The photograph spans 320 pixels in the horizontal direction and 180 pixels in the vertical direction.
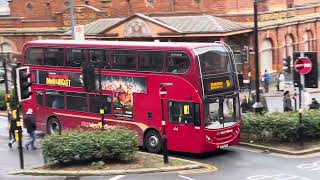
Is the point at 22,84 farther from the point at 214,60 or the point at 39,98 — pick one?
the point at 39,98

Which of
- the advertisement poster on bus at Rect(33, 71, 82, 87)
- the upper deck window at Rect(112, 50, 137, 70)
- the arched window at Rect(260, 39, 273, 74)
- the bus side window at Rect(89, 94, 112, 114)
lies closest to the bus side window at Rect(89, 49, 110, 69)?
the upper deck window at Rect(112, 50, 137, 70)

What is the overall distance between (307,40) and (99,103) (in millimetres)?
33015

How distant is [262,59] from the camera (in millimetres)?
46656

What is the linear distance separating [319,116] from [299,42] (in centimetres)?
3001

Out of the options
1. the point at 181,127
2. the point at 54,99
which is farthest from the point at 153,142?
the point at 54,99

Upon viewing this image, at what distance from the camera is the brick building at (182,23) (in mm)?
43281

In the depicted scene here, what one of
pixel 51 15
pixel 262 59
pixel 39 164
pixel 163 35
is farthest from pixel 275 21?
pixel 39 164

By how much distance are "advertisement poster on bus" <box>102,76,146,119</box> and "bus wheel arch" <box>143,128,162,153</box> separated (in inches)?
39.2

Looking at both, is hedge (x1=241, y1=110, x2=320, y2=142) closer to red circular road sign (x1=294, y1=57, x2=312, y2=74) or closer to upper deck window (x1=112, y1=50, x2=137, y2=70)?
red circular road sign (x1=294, y1=57, x2=312, y2=74)

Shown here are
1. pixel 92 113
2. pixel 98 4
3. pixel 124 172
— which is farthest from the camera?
pixel 98 4

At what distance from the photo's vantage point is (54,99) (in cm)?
2606

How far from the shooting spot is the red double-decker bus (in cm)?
2111

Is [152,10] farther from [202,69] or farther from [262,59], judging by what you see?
[202,69]

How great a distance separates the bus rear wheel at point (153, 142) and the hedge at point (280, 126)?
329 centimetres
